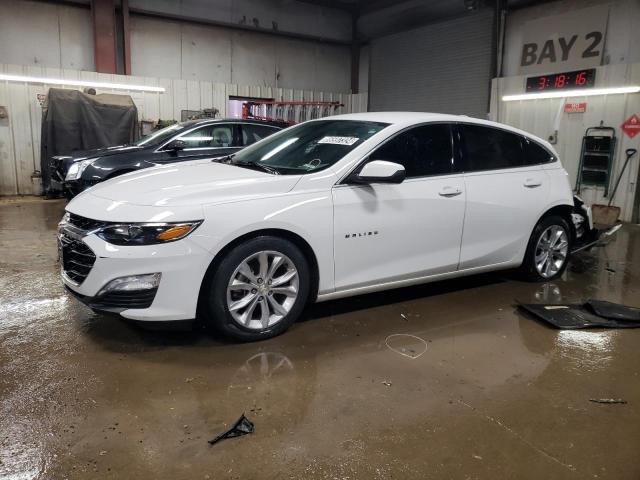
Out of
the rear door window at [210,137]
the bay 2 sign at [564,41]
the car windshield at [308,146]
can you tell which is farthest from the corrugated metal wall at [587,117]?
the car windshield at [308,146]

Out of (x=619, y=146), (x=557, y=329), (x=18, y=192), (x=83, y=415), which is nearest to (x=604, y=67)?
(x=619, y=146)

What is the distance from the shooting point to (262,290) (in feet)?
10.3

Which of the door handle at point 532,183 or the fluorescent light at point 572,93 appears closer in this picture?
the door handle at point 532,183

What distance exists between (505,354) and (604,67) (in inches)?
300

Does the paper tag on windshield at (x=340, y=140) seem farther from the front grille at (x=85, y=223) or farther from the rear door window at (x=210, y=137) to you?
the rear door window at (x=210, y=137)

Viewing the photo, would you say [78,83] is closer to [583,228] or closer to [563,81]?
[563,81]

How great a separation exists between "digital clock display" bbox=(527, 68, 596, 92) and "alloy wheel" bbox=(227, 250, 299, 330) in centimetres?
804

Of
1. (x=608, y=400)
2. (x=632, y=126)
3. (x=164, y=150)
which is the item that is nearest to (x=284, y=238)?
(x=608, y=400)

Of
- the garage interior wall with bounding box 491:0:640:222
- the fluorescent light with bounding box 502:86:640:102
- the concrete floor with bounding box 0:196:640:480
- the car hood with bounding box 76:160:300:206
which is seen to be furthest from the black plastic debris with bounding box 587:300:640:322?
the fluorescent light with bounding box 502:86:640:102

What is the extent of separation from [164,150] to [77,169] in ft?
3.56

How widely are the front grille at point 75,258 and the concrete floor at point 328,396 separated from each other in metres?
0.46

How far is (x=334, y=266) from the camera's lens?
3.32m

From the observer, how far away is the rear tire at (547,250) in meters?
4.46

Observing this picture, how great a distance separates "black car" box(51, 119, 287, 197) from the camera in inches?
250
